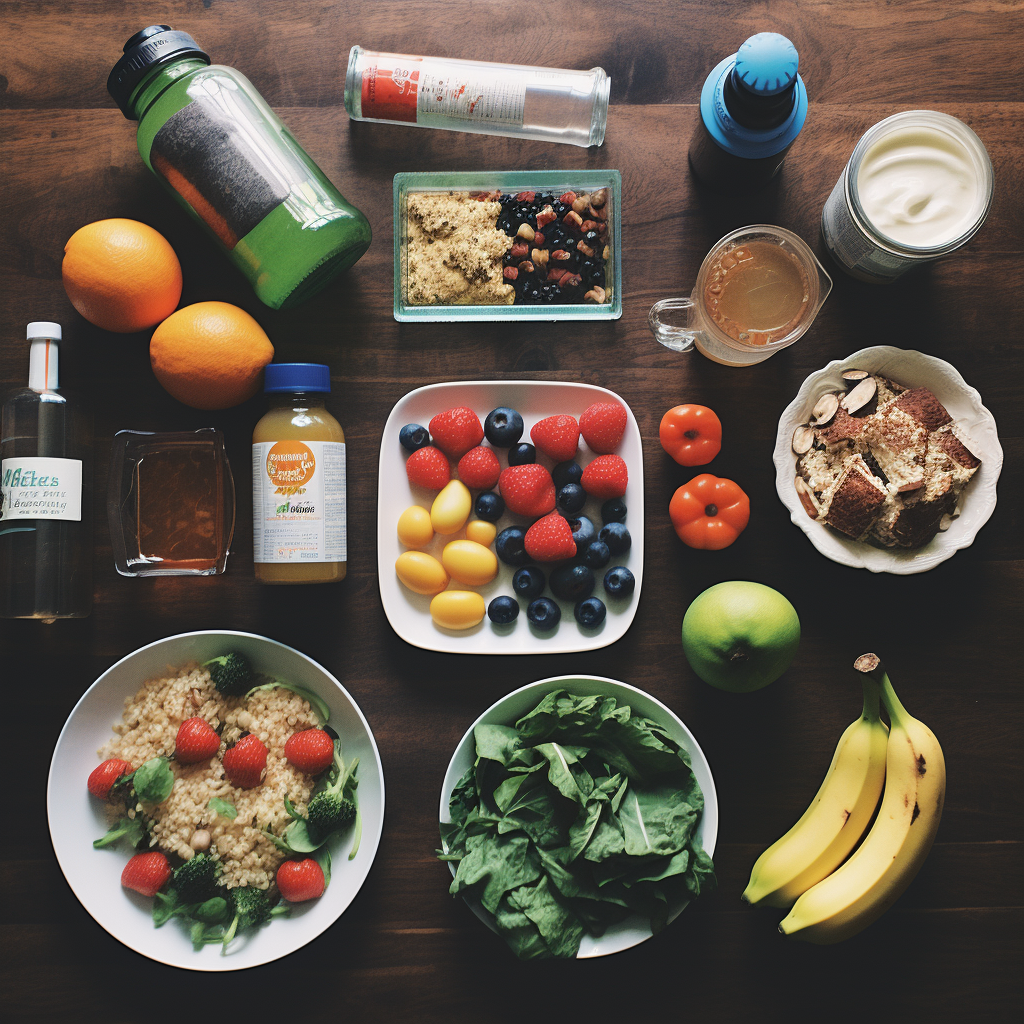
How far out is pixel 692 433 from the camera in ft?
3.55

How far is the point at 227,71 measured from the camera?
3.36 ft

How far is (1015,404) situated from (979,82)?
552mm

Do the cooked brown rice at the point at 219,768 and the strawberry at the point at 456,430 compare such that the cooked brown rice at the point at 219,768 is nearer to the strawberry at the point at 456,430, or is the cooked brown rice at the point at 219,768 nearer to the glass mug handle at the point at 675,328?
the strawberry at the point at 456,430

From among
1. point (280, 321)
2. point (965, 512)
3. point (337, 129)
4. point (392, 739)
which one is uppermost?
point (337, 129)

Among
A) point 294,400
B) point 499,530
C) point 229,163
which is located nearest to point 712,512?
point 499,530

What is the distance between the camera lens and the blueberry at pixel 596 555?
1073 millimetres

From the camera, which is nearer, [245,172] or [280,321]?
[245,172]

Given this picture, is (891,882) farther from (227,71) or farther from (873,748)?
(227,71)

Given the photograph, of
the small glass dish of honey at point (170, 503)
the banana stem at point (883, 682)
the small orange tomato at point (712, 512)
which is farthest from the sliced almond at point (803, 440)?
the small glass dish of honey at point (170, 503)

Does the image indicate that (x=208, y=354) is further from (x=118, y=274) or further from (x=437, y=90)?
(x=437, y=90)

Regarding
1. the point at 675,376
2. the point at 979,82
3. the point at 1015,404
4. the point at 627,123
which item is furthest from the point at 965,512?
the point at 627,123

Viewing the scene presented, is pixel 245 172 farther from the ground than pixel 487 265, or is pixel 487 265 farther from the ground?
pixel 245 172

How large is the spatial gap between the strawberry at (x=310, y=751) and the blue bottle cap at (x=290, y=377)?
536mm

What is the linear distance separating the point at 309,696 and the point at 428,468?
0.42 m
